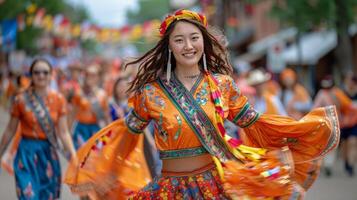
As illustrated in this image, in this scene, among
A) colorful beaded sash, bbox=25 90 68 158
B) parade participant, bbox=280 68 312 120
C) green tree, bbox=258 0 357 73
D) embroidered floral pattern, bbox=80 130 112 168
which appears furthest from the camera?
green tree, bbox=258 0 357 73

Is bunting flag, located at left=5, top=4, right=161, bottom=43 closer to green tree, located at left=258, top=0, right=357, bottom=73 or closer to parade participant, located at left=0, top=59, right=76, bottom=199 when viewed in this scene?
green tree, located at left=258, top=0, right=357, bottom=73

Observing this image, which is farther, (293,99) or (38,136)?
(293,99)

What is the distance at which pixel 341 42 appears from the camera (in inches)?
842

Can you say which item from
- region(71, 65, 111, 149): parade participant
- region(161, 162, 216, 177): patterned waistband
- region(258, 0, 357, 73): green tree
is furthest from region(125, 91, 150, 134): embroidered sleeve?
region(258, 0, 357, 73): green tree

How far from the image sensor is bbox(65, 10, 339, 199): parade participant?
4.75 meters

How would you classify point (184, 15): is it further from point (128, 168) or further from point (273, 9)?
point (273, 9)

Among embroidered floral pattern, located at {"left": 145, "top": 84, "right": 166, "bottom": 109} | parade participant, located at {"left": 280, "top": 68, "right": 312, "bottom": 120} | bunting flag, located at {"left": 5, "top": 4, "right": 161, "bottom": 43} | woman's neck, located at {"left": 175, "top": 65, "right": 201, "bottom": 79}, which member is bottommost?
parade participant, located at {"left": 280, "top": 68, "right": 312, "bottom": 120}

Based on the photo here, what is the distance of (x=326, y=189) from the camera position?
11.5m

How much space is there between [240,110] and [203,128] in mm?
366

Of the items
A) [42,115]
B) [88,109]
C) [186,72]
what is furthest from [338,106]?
[186,72]

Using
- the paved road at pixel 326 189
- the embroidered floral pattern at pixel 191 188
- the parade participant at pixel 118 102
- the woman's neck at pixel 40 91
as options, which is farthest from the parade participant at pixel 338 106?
the embroidered floral pattern at pixel 191 188

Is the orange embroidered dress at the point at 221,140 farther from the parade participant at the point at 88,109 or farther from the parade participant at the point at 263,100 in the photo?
the parade participant at the point at 263,100

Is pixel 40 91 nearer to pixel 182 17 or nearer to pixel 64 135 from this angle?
pixel 64 135

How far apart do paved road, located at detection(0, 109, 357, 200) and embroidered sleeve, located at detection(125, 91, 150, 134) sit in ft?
17.9
